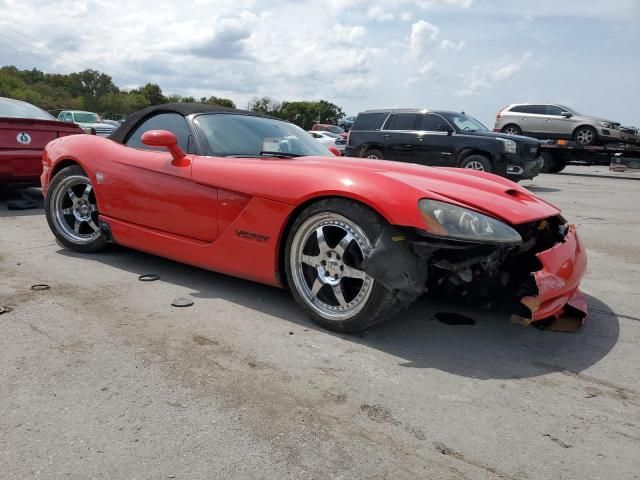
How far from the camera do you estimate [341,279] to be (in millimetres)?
3137

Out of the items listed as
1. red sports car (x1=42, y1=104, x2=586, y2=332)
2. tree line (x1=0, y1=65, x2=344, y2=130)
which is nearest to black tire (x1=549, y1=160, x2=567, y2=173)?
red sports car (x1=42, y1=104, x2=586, y2=332)

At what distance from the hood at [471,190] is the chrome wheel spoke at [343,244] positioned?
1.37 feet

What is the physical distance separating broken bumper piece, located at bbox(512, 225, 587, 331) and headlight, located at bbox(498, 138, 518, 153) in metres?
7.91

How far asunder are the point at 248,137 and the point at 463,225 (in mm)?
1901

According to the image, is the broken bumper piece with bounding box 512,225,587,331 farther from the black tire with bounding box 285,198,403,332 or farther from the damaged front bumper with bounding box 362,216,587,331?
the black tire with bounding box 285,198,403,332

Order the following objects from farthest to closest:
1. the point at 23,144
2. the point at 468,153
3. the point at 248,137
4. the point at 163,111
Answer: the point at 468,153, the point at 23,144, the point at 163,111, the point at 248,137

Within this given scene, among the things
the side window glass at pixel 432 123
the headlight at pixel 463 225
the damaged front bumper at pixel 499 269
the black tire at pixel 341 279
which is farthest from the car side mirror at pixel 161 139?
the side window glass at pixel 432 123

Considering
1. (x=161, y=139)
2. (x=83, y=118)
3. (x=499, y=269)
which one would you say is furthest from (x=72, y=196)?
(x=83, y=118)

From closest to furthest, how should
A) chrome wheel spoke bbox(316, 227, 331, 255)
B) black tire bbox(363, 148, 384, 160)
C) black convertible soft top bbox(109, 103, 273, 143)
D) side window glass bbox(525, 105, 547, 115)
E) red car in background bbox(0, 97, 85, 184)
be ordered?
chrome wheel spoke bbox(316, 227, 331, 255) → black convertible soft top bbox(109, 103, 273, 143) → red car in background bbox(0, 97, 85, 184) → black tire bbox(363, 148, 384, 160) → side window glass bbox(525, 105, 547, 115)

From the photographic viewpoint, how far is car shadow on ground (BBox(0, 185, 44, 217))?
6.66 meters

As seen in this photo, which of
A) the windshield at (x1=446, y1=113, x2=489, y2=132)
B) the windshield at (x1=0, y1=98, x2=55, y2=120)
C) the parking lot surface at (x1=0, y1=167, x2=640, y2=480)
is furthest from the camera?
the windshield at (x1=446, y1=113, x2=489, y2=132)

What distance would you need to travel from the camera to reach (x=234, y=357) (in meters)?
2.79

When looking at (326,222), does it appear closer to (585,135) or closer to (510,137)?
(510,137)

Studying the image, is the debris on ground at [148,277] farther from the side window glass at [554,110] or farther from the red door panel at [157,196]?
the side window glass at [554,110]
